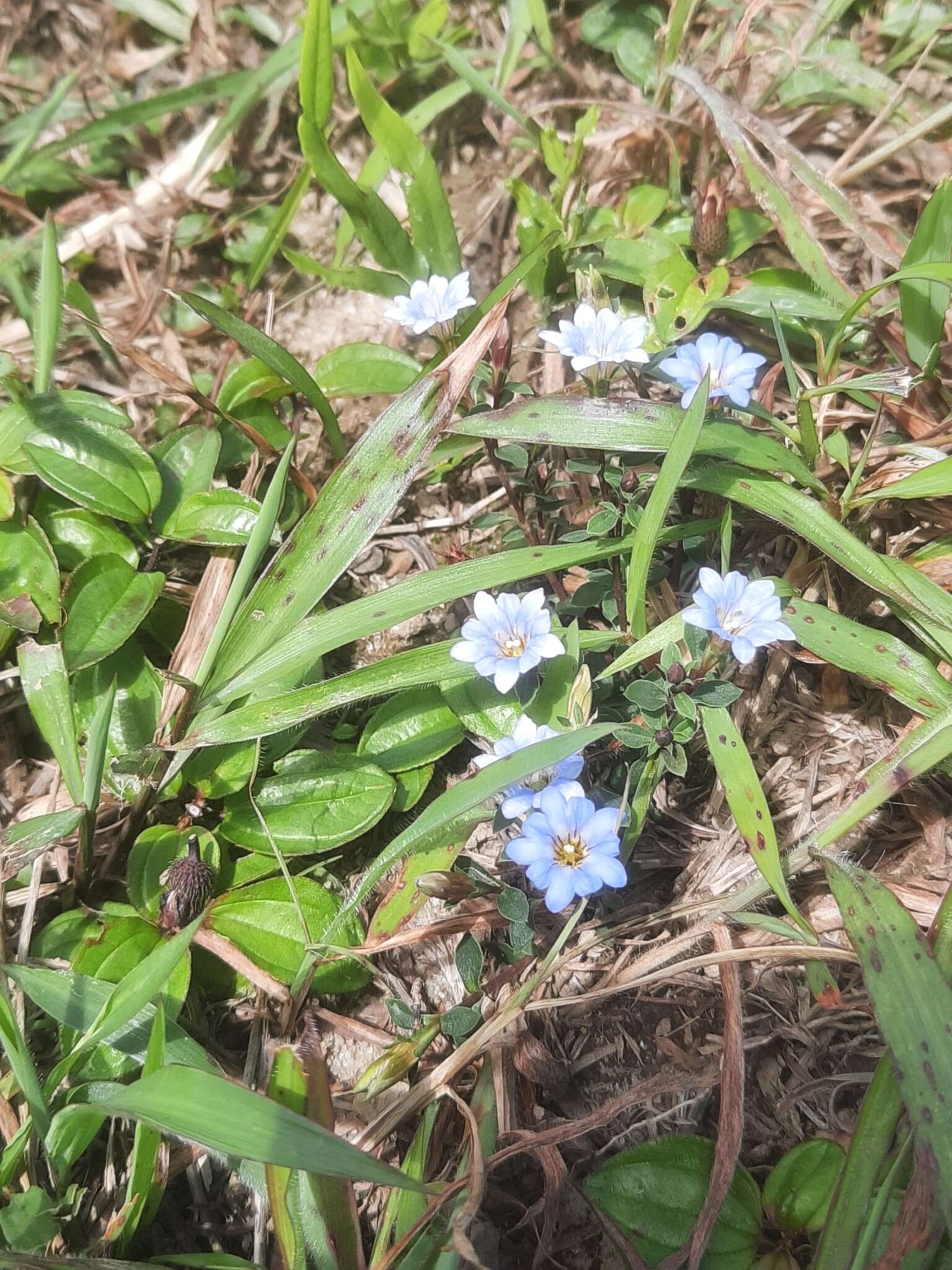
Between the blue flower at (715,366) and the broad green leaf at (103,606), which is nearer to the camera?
the blue flower at (715,366)

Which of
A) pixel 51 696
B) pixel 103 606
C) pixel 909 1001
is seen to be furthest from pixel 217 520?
pixel 909 1001

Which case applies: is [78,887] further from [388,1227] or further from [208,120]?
[208,120]

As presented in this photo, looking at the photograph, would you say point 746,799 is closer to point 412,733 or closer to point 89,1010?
point 412,733

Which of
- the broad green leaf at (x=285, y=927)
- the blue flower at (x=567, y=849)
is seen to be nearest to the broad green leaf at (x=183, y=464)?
the broad green leaf at (x=285, y=927)

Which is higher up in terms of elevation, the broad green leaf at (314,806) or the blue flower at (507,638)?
the blue flower at (507,638)

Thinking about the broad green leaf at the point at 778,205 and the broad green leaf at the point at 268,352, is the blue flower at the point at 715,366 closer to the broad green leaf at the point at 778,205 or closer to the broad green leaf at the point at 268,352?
the broad green leaf at the point at 778,205

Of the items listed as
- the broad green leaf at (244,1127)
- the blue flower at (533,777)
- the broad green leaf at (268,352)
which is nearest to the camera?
the broad green leaf at (244,1127)
